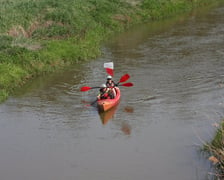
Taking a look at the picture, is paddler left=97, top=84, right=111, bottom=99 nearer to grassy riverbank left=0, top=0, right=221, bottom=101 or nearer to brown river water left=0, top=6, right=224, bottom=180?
brown river water left=0, top=6, right=224, bottom=180

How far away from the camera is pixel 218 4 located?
115 feet

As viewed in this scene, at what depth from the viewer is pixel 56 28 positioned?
2348 cm

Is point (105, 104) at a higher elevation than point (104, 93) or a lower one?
lower

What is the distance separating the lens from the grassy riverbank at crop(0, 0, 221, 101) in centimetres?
1873

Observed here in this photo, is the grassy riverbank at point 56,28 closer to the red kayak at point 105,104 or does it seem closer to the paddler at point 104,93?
the paddler at point 104,93

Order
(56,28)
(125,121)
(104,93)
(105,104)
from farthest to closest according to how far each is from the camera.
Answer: (56,28), (104,93), (105,104), (125,121)

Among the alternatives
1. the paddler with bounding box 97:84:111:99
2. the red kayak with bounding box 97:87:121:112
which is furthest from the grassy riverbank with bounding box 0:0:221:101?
the red kayak with bounding box 97:87:121:112

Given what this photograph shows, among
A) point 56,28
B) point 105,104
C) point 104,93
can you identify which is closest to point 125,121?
point 105,104

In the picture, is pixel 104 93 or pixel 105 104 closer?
pixel 105 104

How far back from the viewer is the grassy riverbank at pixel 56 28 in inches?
738

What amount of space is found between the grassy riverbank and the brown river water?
79 cm

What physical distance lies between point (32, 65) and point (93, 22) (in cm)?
860

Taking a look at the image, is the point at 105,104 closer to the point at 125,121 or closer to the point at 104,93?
the point at 104,93

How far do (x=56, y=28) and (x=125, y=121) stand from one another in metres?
11.0
